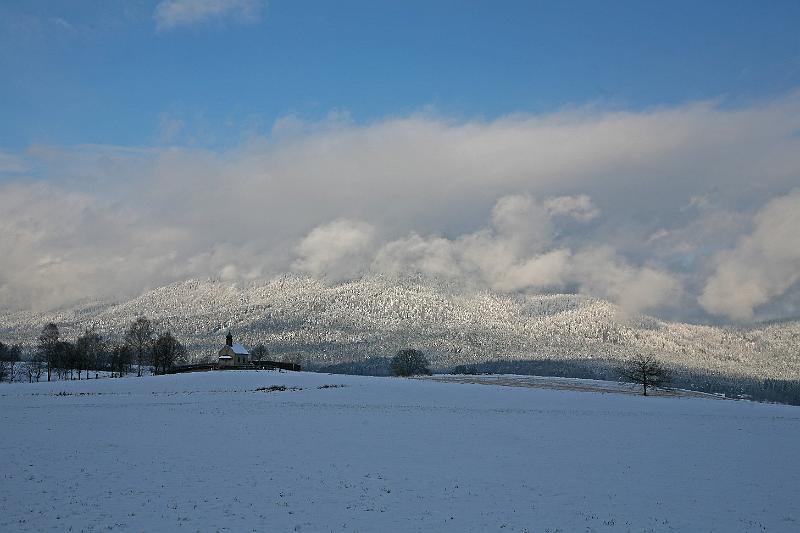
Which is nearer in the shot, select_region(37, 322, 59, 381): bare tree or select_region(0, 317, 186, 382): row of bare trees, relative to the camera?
select_region(37, 322, 59, 381): bare tree

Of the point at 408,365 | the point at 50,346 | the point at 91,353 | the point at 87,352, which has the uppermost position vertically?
the point at 50,346

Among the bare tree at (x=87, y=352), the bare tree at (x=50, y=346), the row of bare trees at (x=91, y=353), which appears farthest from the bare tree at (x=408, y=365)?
the bare tree at (x=50, y=346)

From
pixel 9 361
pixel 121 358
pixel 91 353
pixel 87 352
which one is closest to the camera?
pixel 121 358

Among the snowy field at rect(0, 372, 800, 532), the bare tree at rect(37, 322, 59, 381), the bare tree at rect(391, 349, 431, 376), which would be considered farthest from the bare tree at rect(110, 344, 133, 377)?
the snowy field at rect(0, 372, 800, 532)

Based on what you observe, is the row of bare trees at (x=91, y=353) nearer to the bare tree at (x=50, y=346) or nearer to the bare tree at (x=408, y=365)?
the bare tree at (x=50, y=346)

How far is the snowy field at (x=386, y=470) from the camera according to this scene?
21.8 meters

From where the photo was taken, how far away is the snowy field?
21.8m

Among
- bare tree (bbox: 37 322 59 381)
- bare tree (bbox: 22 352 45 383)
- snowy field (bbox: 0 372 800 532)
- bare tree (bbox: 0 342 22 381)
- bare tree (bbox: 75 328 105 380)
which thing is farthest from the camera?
bare tree (bbox: 22 352 45 383)

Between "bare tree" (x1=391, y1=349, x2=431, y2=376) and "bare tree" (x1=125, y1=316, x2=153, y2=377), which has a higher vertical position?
"bare tree" (x1=125, y1=316, x2=153, y2=377)

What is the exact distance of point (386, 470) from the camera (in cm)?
2988

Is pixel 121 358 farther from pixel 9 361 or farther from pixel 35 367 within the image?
pixel 9 361

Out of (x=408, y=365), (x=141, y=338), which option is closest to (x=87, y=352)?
(x=141, y=338)

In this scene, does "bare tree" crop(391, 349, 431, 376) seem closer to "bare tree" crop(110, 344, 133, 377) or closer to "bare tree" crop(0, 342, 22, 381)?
"bare tree" crop(110, 344, 133, 377)

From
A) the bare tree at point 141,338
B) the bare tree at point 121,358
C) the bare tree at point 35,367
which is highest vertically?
the bare tree at point 141,338
